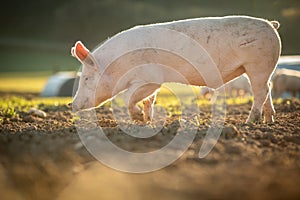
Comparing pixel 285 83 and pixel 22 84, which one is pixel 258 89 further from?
pixel 22 84

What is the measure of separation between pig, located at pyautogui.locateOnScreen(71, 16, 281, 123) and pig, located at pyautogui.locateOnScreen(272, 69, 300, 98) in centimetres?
1140

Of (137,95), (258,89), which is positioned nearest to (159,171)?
(137,95)

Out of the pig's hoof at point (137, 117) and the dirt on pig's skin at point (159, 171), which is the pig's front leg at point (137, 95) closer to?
the pig's hoof at point (137, 117)

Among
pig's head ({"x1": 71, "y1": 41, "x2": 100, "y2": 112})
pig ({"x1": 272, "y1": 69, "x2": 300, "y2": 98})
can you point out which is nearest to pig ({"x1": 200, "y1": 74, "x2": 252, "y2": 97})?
pig ({"x1": 272, "y1": 69, "x2": 300, "y2": 98})

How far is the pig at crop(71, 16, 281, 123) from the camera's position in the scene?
665cm

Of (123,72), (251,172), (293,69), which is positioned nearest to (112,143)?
(251,172)

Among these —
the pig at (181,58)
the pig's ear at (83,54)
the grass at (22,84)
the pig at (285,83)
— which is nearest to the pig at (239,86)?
the pig at (285,83)

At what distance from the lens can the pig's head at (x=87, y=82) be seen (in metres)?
6.75

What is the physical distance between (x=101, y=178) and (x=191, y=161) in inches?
34.5

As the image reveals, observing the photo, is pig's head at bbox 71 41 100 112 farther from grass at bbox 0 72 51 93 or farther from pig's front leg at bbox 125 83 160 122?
grass at bbox 0 72 51 93

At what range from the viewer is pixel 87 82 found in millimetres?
6965

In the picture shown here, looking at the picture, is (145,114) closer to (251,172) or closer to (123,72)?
(123,72)

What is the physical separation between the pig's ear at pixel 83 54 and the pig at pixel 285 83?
1270 centimetres

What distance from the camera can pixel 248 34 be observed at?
6664mm
